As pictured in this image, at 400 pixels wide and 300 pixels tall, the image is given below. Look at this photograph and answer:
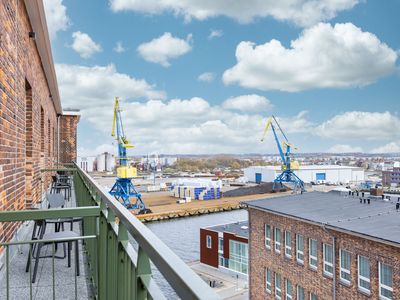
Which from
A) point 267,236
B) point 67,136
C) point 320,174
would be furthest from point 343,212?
point 320,174

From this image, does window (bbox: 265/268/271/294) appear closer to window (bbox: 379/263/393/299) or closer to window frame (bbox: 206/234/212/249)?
window (bbox: 379/263/393/299)

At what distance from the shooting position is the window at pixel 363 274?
10.4 meters

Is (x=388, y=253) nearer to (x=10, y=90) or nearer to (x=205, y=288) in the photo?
(x=10, y=90)

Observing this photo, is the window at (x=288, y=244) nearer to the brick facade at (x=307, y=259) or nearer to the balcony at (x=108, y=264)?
the brick facade at (x=307, y=259)

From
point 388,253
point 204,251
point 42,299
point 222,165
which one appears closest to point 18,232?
point 42,299

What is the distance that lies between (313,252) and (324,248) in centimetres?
61

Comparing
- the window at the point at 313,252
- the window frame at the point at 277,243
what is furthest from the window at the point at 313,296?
the window frame at the point at 277,243

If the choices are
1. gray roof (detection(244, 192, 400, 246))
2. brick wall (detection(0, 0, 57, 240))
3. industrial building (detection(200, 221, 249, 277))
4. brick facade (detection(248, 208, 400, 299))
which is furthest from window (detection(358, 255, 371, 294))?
brick wall (detection(0, 0, 57, 240))

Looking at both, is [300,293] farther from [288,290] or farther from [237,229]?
[237,229]

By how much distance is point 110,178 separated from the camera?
223 feet

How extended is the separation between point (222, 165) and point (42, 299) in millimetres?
117441

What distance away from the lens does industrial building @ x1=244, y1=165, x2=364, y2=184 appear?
73.2 meters

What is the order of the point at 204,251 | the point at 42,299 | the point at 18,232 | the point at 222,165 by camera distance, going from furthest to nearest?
the point at 222,165, the point at 204,251, the point at 18,232, the point at 42,299

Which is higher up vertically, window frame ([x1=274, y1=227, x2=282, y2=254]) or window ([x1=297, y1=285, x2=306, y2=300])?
window frame ([x1=274, y1=227, x2=282, y2=254])
